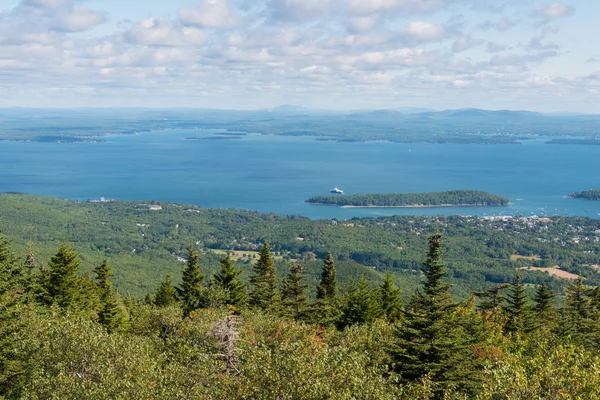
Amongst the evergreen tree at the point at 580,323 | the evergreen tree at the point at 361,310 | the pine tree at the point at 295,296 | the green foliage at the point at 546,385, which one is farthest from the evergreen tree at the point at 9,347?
the evergreen tree at the point at 580,323

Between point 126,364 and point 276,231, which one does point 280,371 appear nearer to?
point 126,364

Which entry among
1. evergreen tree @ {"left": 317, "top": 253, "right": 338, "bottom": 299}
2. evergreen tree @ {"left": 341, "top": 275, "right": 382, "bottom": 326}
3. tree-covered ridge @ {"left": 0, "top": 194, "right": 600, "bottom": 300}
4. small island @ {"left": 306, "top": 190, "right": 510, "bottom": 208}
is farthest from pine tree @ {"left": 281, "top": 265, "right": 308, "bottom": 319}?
small island @ {"left": 306, "top": 190, "right": 510, "bottom": 208}

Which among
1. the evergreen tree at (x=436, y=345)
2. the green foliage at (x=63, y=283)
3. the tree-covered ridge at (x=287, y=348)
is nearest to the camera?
the tree-covered ridge at (x=287, y=348)

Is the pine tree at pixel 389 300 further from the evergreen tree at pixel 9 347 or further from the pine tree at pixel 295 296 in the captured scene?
the evergreen tree at pixel 9 347

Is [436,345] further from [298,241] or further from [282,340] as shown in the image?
[298,241]

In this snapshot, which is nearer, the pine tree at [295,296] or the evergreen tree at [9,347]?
the evergreen tree at [9,347]

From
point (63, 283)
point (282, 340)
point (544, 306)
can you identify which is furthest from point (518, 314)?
point (63, 283)
